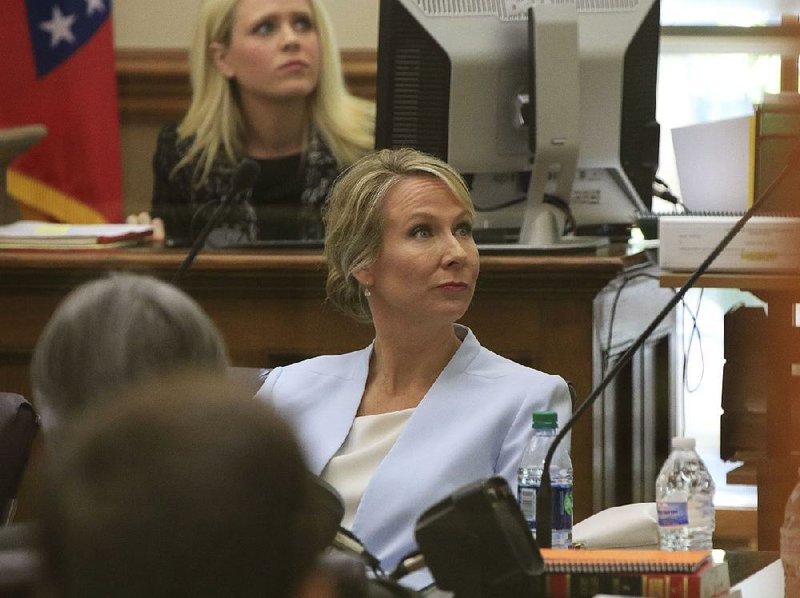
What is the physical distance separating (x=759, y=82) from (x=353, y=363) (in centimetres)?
309

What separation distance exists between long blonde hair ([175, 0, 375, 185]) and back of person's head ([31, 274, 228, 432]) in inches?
105

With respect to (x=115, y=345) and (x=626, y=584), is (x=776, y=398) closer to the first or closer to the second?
(x=626, y=584)

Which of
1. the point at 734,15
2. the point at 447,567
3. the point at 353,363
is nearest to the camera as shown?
the point at 447,567

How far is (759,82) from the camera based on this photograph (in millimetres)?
4859

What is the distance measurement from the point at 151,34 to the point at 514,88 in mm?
2171

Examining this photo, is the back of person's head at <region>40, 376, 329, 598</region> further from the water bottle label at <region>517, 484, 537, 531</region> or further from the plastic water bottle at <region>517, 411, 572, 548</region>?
the water bottle label at <region>517, 484, 537, 531</region>

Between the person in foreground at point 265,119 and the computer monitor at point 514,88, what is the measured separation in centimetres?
74

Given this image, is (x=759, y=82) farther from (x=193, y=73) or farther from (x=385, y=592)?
(x=385, y=592)

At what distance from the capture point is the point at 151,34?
4887 millimetres

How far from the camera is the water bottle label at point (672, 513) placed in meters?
1.71

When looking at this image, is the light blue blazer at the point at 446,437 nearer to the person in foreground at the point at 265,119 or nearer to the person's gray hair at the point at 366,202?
the person's gray hair at the point at 366,202

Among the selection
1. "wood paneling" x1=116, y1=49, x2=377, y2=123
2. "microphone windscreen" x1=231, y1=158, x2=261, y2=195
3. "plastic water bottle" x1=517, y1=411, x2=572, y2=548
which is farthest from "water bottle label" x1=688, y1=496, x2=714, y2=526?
"wood paneling" x1=116, y1=49, x2=377, y2=123

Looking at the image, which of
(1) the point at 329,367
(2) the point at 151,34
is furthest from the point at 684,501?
(2) the point at 151,34

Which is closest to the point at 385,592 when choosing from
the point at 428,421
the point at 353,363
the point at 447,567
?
the point at 447,567
